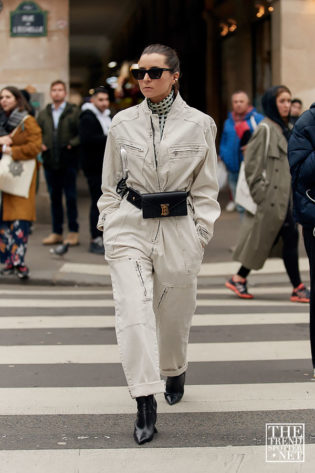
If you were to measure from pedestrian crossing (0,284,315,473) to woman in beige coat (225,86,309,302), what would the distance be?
717 millimetres

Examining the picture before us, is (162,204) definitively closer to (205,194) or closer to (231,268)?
(205,194)

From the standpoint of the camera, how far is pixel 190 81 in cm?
2452

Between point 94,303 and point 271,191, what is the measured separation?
1885mm

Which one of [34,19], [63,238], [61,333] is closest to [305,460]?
[61,333]

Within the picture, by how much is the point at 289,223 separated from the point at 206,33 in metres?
14.3

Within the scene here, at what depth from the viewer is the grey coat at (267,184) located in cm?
845

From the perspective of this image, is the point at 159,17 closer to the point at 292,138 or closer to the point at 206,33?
the point at 206,33

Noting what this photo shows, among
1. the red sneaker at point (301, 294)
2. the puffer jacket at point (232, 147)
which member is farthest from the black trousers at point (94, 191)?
the red sneaker at point (301, 294)

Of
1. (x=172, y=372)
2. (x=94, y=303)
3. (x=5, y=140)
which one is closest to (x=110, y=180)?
(x=172, y=372)

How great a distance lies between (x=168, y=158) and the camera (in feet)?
15.2

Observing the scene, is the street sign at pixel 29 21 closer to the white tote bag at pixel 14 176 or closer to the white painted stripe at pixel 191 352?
the white tote bag at pixel 14 176

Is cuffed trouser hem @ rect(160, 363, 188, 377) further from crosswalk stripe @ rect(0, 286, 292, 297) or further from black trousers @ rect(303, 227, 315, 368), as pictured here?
crosswalk stripe @ rect(0, 286, 292, 297)

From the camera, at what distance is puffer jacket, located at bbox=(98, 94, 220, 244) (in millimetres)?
4633

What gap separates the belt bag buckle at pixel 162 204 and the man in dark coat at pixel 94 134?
22.6 ft
